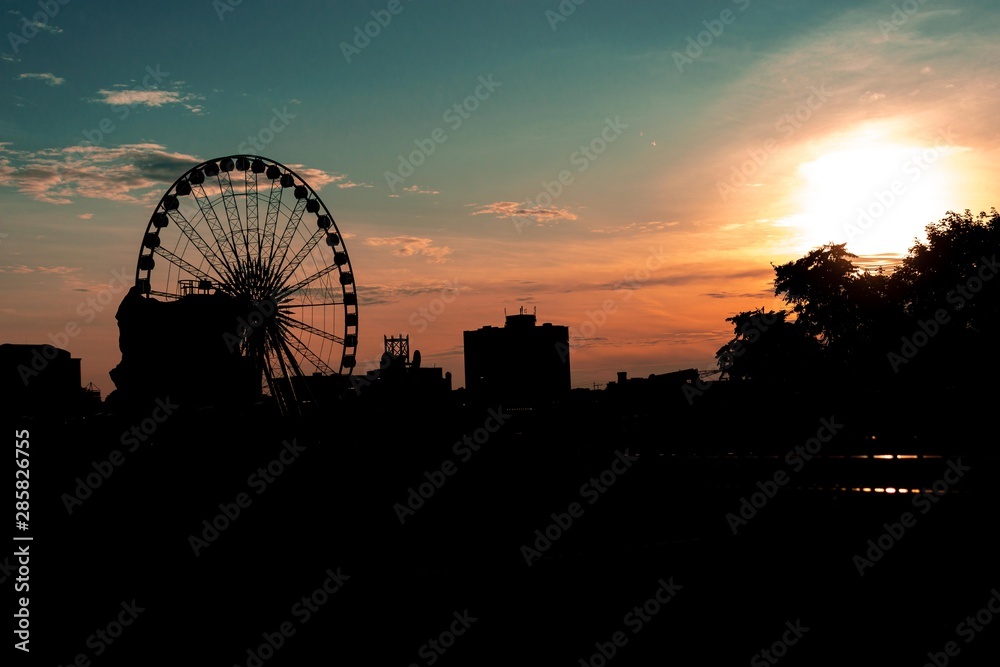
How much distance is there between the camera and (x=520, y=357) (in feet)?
440

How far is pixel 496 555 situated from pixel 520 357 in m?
111

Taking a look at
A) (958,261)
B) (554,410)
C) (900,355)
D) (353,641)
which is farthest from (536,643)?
(958,261)

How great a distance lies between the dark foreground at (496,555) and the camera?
15.4 meters

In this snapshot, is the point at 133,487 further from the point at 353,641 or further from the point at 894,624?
the point at 894,624

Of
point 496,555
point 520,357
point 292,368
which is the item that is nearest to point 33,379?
point 292,368

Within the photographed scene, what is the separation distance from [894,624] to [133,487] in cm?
2331

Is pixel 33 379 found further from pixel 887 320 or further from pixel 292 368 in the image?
pixel 887 320

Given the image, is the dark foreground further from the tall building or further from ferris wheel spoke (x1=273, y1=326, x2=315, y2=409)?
the tall building

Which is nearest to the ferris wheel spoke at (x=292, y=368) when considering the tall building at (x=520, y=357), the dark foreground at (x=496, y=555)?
the dark foreground at (x=496, y=555)

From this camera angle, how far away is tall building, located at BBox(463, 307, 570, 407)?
129625 mm

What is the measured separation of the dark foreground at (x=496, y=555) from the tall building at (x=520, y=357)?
93.3 meters

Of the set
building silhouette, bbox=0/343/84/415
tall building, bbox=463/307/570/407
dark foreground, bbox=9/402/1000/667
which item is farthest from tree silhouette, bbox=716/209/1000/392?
tall building, bbox=463/307/570/407

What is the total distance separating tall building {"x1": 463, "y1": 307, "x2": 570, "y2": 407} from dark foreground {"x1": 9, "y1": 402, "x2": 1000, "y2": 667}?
9331cm

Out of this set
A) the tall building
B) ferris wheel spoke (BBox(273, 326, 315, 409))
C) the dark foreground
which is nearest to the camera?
the dark foreground
